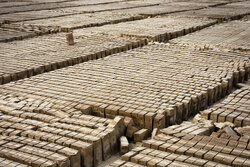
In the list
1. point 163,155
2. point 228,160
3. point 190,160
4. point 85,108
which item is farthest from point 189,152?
point 85,108

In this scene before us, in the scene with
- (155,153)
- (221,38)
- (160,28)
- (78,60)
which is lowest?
(155,153)

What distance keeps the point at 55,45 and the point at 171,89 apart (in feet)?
13.6

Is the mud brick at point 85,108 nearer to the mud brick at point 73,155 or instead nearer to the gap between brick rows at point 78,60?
the mud brick at point 73,155

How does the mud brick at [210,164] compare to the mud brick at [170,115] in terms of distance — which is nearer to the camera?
the mud brick at [210,164]

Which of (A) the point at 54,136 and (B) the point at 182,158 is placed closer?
(B) the point at 182,158

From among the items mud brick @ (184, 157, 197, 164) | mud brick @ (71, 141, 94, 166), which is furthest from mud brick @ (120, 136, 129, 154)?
mud brick @ (184, 157, 197, 164)

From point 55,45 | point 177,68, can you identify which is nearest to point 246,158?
point 177,68

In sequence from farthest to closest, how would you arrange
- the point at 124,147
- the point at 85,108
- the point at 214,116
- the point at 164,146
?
the point at 85,108 < the point at 214,116 < the point at 124,147 < the point at 164,146

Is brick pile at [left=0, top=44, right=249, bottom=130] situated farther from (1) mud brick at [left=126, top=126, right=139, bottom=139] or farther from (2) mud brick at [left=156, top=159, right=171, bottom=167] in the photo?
(2) mud brick at [left=156, top=159, right=171, bottom=167]

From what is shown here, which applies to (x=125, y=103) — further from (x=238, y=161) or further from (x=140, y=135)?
(x=238, y=161)

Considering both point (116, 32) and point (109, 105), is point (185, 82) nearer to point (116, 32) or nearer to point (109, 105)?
point (109, 105)

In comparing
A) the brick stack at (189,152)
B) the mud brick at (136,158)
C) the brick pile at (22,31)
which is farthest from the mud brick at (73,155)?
the brick pile at (22,31)

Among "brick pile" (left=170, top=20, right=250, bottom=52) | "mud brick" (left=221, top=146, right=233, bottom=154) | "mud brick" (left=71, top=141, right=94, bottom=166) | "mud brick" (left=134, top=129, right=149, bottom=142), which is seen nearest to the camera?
"mud brick" (left=221, top=146, right=233, bottom=154)

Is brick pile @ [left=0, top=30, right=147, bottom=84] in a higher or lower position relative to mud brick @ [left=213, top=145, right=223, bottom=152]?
higher
